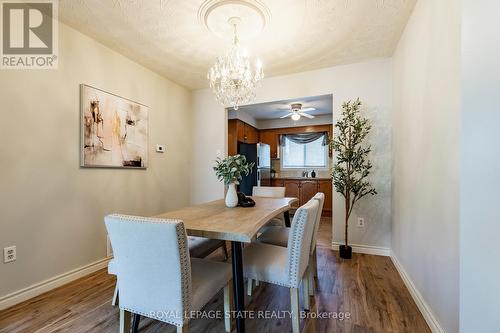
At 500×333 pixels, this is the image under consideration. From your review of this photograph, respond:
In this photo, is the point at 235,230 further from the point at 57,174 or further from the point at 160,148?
the point at 160,148

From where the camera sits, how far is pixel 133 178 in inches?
114

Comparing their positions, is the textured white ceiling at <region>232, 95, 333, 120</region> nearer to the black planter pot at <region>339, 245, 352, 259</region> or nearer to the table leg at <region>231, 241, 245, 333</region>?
the black planter pot at <region>339, 245, 352, 259</region>

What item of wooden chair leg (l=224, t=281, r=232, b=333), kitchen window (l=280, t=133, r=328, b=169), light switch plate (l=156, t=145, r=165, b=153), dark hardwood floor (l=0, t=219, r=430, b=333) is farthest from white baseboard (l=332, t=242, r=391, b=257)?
kitchen window (l=280, t=133, r=328, b=169)

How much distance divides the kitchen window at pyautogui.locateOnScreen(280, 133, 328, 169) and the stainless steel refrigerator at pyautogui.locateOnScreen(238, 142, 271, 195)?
0.61 metres

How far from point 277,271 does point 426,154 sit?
135 centimetres

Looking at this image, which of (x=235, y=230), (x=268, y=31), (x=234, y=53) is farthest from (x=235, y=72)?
(x=235, y=230)

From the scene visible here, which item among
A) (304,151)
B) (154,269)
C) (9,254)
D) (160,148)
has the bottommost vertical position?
(9,254)

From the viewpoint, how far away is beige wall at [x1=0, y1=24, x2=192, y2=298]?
1822 mm

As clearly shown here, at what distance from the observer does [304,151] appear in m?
6.12

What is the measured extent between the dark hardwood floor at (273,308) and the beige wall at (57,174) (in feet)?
1.02

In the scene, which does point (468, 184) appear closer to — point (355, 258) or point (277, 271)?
point (277, 271)

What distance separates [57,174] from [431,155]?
3.09 meters

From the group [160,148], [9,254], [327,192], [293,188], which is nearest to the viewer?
[9,254]

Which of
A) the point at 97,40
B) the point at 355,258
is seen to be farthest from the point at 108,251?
the point at 355,258
